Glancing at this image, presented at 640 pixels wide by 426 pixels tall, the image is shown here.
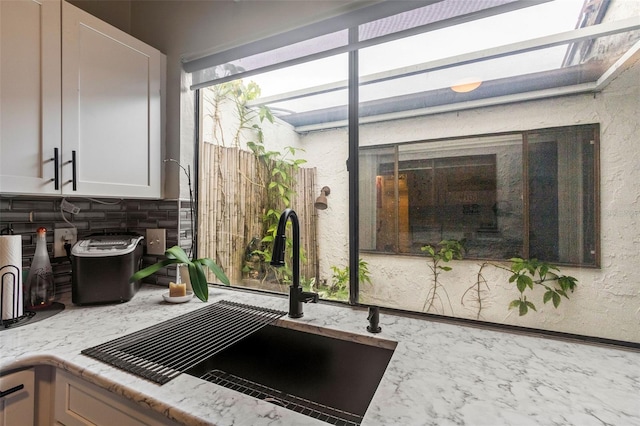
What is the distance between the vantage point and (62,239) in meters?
1.45

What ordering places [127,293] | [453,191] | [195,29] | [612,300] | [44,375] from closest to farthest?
[44,375]
[612,300]
[453,191]
[127,293]
[195,29]

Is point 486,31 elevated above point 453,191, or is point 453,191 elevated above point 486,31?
point 486,31

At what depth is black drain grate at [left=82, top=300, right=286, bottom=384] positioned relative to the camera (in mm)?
789

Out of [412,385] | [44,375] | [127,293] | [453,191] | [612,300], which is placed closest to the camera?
[412,385]

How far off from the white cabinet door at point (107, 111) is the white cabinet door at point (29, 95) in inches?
1.4

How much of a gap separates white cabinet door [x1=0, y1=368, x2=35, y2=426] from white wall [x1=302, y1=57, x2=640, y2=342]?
1162 millimetres

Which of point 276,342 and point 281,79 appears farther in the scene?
point 281,79

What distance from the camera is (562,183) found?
106 centimetres

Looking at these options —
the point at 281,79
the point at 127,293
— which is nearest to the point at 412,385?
the point at 127,293

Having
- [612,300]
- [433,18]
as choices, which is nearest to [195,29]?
[433,18]

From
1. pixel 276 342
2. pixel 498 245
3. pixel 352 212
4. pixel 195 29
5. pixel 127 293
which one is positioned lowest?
pixel 276 342

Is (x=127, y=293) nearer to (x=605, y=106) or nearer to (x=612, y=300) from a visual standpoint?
(x=612, y=300)

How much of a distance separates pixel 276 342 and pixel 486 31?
148 centimetres

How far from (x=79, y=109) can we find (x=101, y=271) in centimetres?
68
